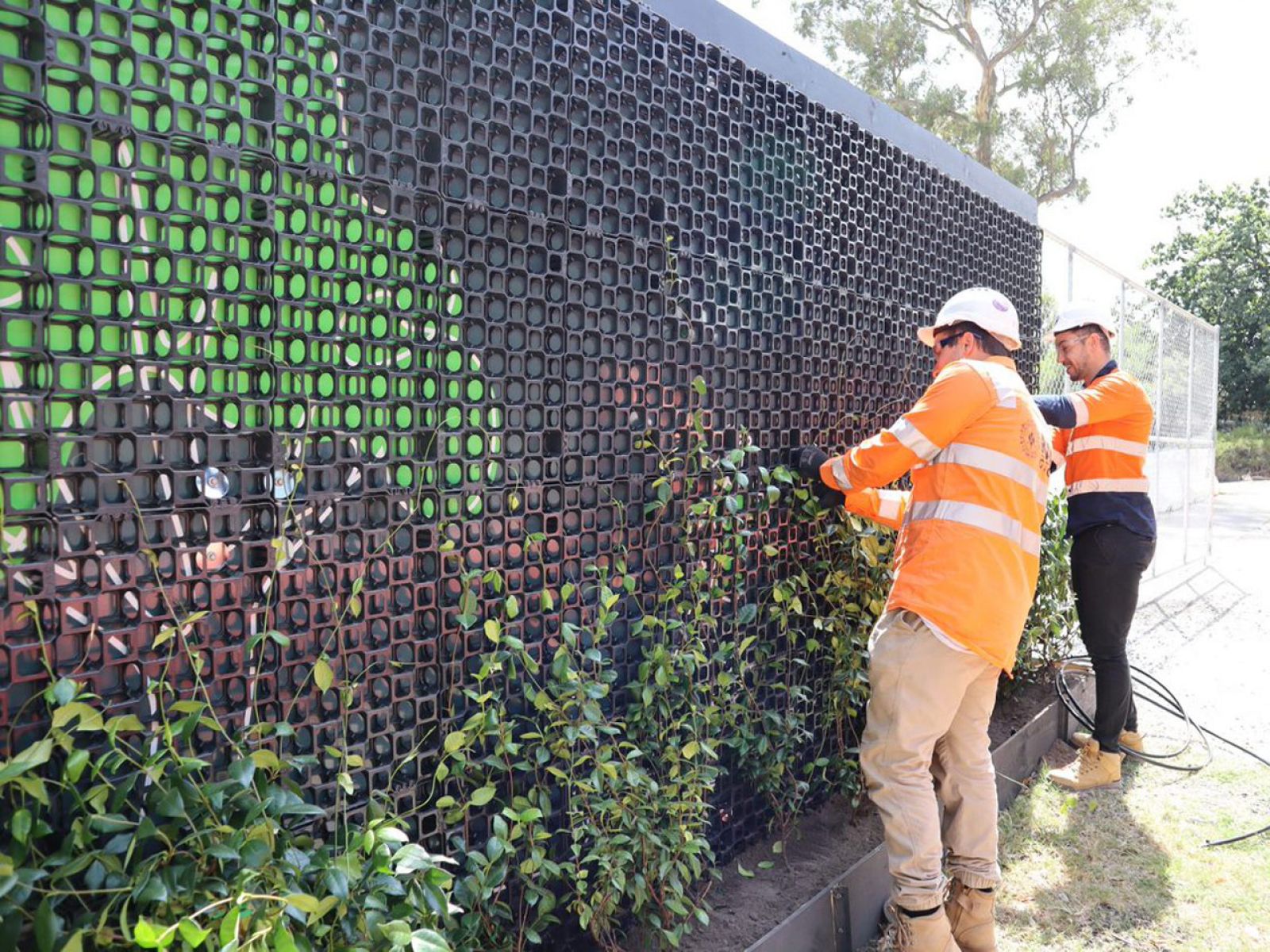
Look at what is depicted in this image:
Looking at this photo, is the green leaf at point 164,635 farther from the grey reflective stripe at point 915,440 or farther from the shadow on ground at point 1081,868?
the shadow on ground at point 1081,868

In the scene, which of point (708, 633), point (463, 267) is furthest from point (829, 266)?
point (463, 267)

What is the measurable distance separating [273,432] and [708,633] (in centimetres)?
188

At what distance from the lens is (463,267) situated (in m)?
2.65

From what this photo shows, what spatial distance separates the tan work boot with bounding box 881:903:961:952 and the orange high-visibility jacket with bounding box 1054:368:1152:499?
2.84 metres

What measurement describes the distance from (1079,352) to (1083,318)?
19 centimetres

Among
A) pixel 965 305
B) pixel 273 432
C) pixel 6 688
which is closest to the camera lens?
pixel 6 688

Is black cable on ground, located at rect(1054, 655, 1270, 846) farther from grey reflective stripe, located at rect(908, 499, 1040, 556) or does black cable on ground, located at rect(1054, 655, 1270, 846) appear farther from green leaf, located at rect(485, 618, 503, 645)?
green leaf, located at rect(485, 618, 503, 645)

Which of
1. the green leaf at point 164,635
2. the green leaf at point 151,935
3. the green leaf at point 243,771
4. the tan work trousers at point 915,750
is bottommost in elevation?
the tan work trousers at point 915,750

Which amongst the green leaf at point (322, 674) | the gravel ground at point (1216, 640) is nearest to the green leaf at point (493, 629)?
the green leaf at point (322, 674)

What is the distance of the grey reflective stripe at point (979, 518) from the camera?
11.6ft

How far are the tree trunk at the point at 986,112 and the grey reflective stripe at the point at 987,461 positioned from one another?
22414 millimetres

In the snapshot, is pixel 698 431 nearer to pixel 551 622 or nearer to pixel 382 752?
pixel 551 622

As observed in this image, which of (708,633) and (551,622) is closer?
(551,622)

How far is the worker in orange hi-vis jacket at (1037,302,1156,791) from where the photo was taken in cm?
532
